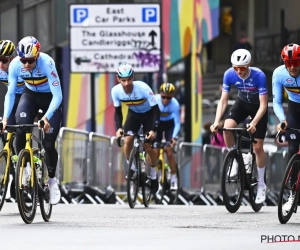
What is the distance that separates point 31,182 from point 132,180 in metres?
4.56

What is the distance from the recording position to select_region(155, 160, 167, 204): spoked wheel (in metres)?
22.5

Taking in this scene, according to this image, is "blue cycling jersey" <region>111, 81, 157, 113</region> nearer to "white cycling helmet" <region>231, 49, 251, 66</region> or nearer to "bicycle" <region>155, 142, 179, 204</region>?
"white cycling helmet" <region>231, 49, 251, 66</region>

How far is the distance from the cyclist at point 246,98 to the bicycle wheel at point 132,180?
1.67 m

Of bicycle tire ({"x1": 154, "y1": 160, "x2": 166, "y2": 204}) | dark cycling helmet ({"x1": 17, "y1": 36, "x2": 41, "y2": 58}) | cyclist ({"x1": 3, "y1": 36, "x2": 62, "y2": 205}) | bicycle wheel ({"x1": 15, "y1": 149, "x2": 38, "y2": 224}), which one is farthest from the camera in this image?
bicycle tire ({"x1": 154, "y1": 160, "x2": 166, "y2": 204})

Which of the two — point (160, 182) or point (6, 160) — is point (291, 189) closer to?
point (6, 160)

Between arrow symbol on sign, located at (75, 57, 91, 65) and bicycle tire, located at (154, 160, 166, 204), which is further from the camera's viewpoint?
arrow symbol on sign, located at (75, 57, 91, 65)

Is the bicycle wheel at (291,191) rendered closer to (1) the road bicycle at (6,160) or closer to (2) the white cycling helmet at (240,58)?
(2) the white cycling helmet at (240,58)

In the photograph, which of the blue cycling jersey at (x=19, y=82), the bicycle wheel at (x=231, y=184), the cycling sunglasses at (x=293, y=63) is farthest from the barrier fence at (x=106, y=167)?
the cycling sunglasses at (x=293, y=63)

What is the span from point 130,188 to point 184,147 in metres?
8.60

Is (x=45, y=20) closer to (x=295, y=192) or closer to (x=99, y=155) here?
(x=99, y=155)

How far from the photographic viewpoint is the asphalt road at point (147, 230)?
11445 mm

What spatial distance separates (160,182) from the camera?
2275 cm

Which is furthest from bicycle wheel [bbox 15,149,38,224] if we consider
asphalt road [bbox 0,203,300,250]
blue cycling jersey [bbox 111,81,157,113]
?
blue cycling jersey [bbox 111,81,157,113]

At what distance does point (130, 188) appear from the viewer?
17781mm
